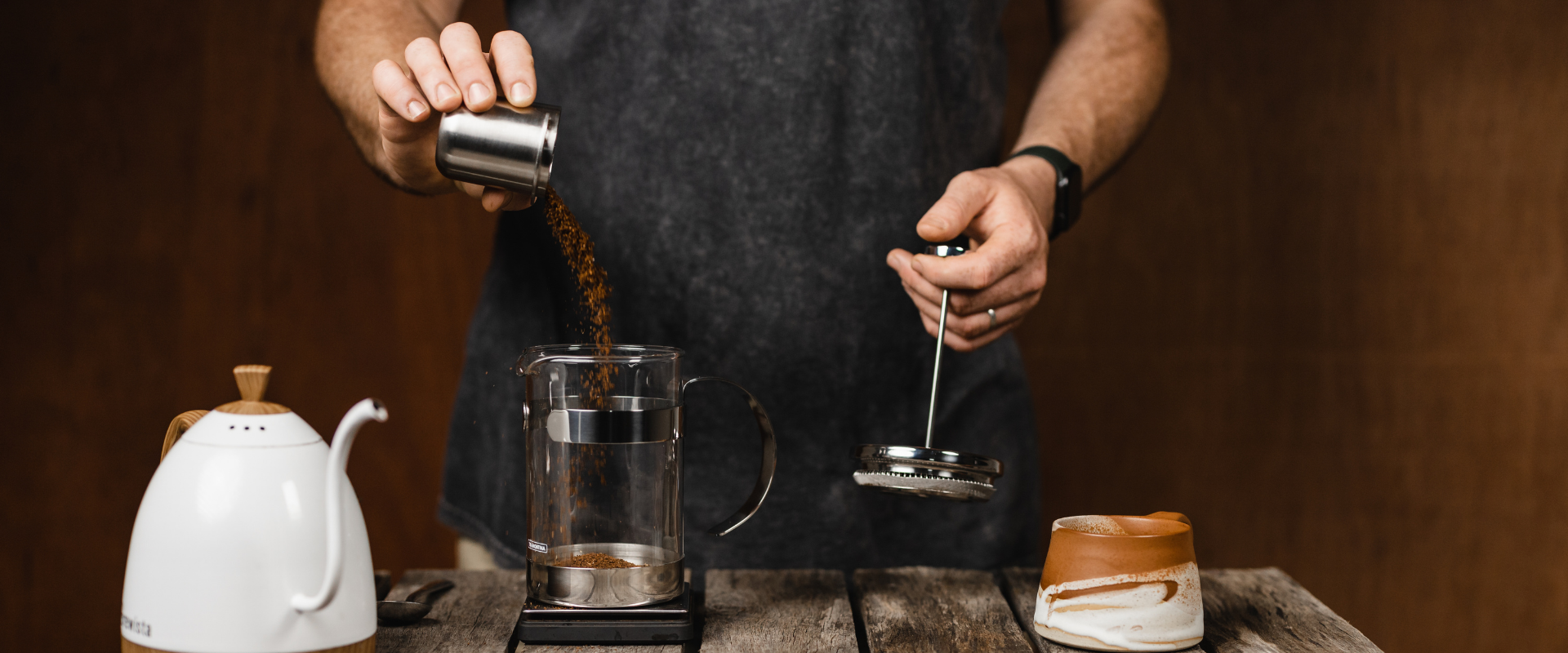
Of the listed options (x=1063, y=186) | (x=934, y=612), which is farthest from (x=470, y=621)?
(x=1063, y=186)

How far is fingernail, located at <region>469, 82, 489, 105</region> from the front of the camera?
31.8 inches

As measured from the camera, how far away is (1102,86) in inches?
52.4

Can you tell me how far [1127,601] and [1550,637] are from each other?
186 cm

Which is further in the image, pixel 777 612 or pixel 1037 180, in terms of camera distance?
pixel 1037 180

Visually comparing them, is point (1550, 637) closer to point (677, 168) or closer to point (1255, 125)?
point (1255, 125)

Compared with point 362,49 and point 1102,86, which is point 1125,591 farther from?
point 362,49

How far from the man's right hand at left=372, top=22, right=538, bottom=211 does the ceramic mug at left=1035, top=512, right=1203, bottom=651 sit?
50 centimetres

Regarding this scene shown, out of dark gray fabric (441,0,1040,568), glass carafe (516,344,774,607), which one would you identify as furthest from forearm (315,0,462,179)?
glass carafe (516,344,774,607)

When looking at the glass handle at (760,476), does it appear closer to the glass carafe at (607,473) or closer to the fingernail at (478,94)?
the glass carafe at (607,473)

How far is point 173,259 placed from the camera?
6.98ft

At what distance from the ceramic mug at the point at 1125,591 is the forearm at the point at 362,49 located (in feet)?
2.44

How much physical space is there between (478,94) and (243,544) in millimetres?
354

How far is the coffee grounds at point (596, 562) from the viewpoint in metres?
0.83

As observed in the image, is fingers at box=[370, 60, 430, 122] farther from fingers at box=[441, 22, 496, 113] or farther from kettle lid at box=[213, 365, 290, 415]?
kettle lid at box=[213, 365, 290, 415]
